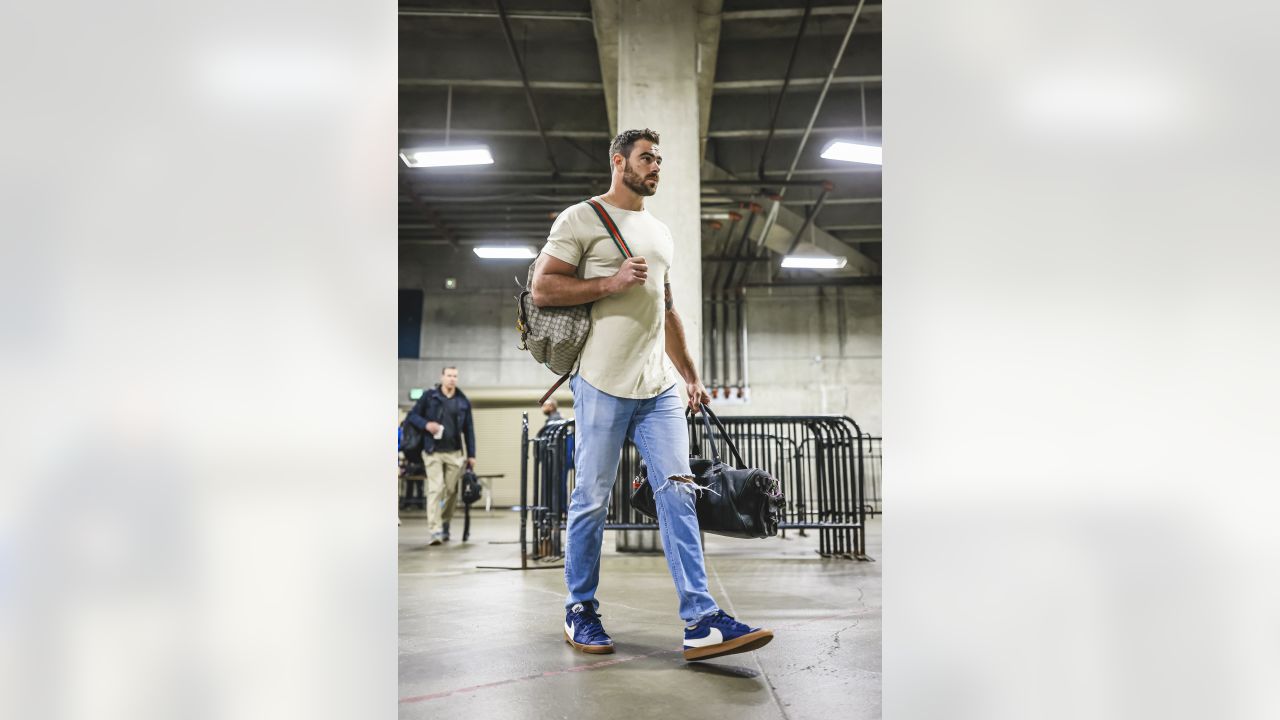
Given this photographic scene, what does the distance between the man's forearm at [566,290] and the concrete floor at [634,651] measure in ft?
3.93

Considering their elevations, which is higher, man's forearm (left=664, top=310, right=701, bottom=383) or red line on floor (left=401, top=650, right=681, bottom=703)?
man's forearm (left=664, top=310, right=701, bottom=383)

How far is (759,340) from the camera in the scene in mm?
17781

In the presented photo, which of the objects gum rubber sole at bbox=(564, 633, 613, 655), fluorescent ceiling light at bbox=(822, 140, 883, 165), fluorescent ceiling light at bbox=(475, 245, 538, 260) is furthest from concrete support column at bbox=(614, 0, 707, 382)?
fluorescent ceiling light at bbox=(475, 245, 538, 260)

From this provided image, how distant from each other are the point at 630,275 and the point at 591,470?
2.21ft

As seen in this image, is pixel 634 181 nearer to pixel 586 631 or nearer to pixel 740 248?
pixel 586 631

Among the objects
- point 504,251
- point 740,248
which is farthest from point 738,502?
point 740,248

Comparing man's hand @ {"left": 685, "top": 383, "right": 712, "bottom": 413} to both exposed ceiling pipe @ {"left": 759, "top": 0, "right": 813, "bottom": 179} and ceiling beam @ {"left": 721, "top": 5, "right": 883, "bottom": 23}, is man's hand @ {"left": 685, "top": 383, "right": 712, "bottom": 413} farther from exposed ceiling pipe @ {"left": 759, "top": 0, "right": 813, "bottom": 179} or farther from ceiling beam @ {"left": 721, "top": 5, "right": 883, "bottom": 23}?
ceiling beam @ {"left": 721, "top": 5, "right": 883, "bottom": 23}

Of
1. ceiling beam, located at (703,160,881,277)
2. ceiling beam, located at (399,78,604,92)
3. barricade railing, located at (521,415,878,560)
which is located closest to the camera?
barricade railing, located at (521,415,878,560)

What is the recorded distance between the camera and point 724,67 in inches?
384

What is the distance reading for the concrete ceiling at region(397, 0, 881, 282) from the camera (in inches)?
352

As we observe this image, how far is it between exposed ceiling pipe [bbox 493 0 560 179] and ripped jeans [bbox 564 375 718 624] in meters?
5.73
